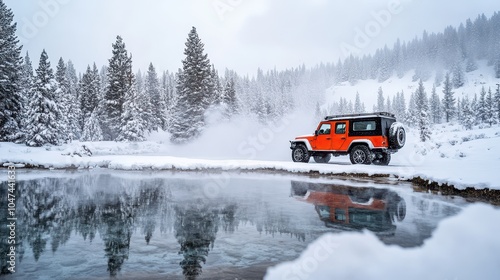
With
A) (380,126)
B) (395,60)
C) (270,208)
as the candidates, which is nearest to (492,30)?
(395,60)

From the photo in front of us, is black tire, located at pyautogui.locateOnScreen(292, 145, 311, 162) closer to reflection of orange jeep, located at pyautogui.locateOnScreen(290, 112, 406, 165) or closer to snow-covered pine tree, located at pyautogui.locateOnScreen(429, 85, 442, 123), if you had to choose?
reflection of orange jeep, located at pyautogui.locateOnScreen(290, 112, 406, 165)

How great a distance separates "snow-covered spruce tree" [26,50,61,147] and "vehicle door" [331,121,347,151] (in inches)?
1264

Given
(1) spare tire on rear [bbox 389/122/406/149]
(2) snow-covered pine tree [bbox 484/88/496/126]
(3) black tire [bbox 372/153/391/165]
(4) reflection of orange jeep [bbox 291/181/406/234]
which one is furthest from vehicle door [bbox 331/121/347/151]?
(2) snow-covered pine tree [bbox 484/88/496/126]

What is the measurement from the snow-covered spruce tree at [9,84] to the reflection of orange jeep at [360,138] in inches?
1354

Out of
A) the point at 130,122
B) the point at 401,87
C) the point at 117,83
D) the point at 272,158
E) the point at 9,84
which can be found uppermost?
the point at 401,87

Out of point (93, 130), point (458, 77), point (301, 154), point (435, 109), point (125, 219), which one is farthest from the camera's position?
point (458, 77)

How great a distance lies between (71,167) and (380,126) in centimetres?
1799

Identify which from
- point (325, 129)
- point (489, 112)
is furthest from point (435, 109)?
point (325, 129)

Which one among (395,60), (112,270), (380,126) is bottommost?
(112,270)

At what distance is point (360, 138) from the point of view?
16438 millimetres

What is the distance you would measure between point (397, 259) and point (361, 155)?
498 inches

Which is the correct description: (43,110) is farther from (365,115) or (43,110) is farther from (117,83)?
(365,115)

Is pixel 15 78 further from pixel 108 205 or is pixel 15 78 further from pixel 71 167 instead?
pixel 108 205

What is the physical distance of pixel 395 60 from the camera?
614 feet
